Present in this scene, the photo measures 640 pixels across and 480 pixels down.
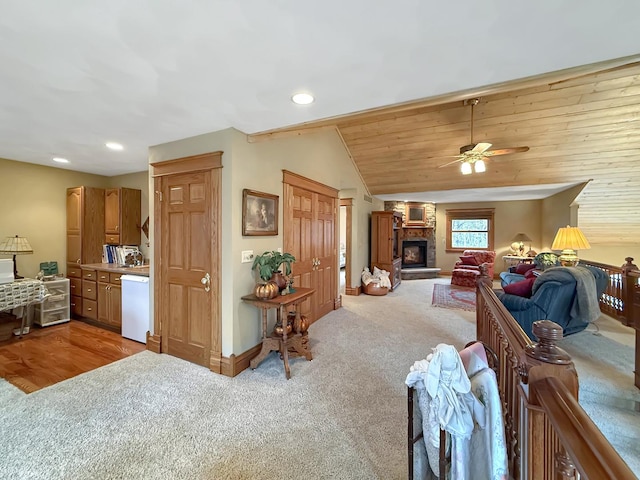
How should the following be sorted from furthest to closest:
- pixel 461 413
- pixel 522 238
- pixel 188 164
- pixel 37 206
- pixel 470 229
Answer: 1. pixel 470 229
2. pixel 522 238
3. pixel 37 206
4. pixel 188 164
5. pixel 461 413

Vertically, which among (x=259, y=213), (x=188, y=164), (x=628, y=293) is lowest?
(x=628, y=293)

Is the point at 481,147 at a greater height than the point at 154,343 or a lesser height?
greater

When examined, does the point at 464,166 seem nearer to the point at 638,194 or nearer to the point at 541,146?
the point at 541,146

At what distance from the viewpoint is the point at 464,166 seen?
14.3 feet

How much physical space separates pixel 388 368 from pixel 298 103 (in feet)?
8.79

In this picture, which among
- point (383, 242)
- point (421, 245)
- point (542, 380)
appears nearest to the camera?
point (542, 380)

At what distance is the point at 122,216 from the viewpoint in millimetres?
4512

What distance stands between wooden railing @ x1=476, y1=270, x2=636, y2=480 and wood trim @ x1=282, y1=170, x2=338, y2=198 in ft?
9.12

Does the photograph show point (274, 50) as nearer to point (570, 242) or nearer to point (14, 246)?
point (14, 246)

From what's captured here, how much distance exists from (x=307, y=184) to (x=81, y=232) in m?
3.68

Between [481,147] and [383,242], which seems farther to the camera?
[383,242]

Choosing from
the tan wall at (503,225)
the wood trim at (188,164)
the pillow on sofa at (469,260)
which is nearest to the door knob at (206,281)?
the wood trim at (188,164)

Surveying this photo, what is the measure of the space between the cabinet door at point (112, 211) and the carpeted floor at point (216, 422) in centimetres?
244

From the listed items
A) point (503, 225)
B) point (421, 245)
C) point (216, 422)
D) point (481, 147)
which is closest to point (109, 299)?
point (216, 422)
